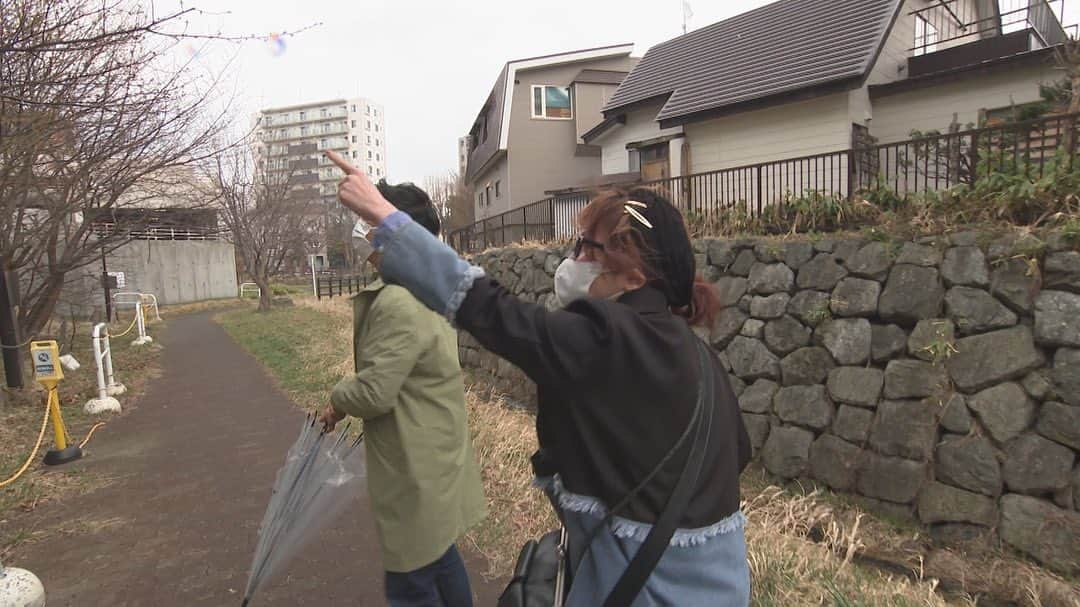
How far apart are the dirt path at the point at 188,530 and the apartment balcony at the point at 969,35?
1044cm

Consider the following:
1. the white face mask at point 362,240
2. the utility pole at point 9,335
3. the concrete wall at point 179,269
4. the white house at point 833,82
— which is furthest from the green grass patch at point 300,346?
the concrete wall at point 179,269

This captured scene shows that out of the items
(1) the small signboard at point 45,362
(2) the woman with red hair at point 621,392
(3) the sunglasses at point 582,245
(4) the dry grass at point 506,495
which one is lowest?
(4) the dry grass at point 506,495

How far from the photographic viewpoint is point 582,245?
1.33m

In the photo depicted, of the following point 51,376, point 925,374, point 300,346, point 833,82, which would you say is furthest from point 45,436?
point 833,82

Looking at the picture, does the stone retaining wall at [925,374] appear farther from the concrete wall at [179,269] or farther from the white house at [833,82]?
the concrete wall at [179,269]

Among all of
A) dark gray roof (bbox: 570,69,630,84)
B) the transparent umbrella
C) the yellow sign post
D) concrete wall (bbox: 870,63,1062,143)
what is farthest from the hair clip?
dark gray roof (bbox: 570,69,630,84)

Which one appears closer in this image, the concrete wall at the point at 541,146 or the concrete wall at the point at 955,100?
the concrete wall at the point at 955,100

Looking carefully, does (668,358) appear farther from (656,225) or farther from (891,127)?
(891,127)

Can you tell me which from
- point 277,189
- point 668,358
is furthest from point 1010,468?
point 277,189

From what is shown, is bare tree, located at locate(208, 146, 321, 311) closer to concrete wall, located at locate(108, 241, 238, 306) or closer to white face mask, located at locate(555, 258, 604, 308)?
concrete wall, located at locate(108, 241, 238, 306)

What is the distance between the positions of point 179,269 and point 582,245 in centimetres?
2974

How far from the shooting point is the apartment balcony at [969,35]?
10.1m

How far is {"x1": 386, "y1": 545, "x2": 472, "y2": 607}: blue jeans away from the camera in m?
2.12

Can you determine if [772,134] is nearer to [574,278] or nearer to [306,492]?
[306,492]
